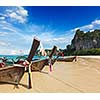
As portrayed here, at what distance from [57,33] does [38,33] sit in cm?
38

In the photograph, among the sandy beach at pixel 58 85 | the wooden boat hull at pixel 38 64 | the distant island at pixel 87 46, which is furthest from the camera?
the distant island at pixel 87 46

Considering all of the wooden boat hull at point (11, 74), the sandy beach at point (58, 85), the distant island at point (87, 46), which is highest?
the distant island at point (87, 46)

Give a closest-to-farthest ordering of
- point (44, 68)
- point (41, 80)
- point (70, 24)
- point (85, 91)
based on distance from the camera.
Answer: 1. point (85, 91)
2. point (41, 80)
3. point (70, 24)
4. point (44, 68)

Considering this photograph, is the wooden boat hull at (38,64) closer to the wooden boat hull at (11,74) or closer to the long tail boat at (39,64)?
the long tail boat at (39,64)

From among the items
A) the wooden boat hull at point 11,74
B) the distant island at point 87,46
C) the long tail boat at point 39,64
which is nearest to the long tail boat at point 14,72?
the wooden boat hull at point 11,74

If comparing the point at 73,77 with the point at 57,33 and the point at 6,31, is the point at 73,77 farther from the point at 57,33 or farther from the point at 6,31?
the point at 6,31

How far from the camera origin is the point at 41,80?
4.61m

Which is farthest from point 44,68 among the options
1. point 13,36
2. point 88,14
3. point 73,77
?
point 88,14

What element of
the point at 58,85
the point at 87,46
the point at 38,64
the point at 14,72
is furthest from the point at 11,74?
the point at 87,46

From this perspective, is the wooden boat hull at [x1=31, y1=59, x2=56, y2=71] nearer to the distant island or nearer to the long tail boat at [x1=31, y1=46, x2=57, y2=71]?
the long tail boat at [x1=31, y1=46, x2=57, y2=71]

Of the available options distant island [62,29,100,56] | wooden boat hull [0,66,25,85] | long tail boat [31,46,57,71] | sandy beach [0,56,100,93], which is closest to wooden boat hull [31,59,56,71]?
long tail boat [31,46,57,71]

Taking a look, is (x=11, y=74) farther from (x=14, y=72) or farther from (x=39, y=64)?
(x=39, y=64)

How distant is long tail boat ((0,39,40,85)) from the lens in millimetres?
4031

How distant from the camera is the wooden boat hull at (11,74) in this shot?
13.2 ft
